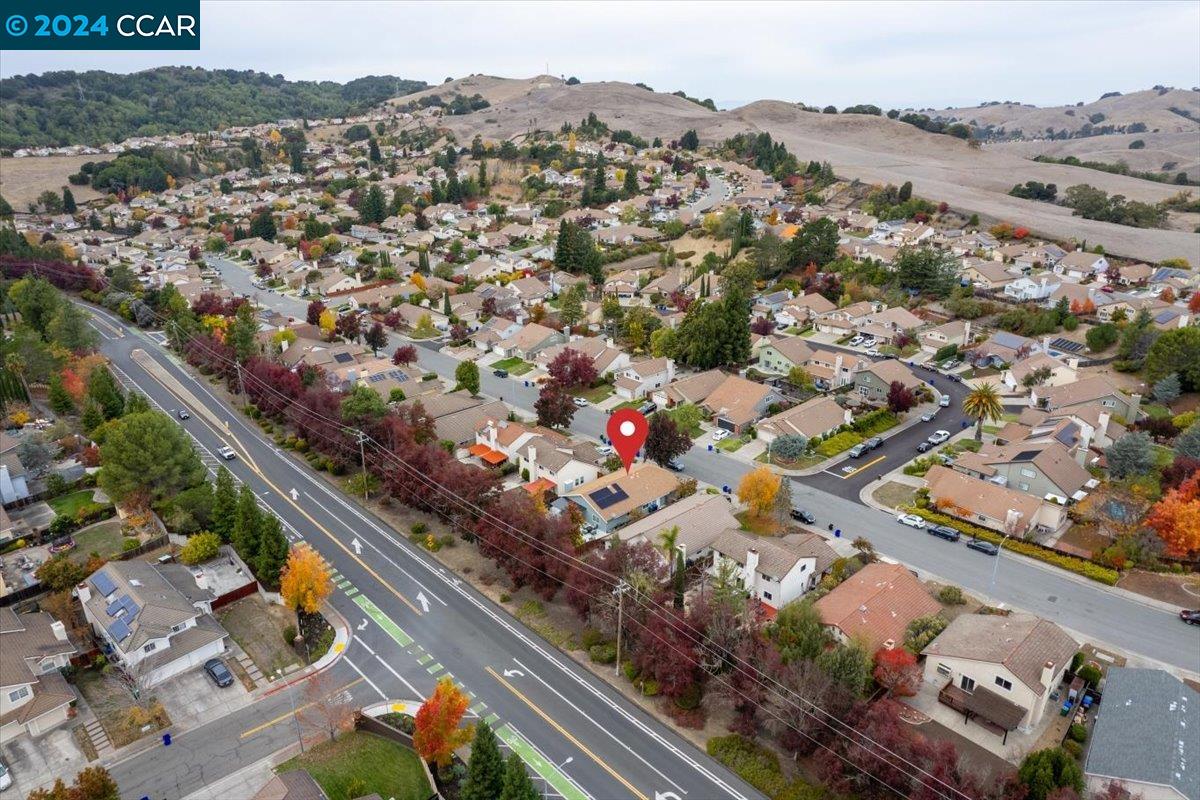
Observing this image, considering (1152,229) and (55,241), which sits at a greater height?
(1152,229)

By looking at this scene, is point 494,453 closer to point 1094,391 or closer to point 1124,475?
point 1124,475

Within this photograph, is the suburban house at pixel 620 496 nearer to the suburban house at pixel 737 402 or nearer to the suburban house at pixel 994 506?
the suburban house at pixel 737 402

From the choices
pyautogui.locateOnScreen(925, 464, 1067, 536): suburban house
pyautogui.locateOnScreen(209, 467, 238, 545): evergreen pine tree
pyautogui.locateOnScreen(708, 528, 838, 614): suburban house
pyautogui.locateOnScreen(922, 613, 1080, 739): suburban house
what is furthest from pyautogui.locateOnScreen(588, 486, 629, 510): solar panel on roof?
pyautogui.locateOnScreen(209, 467, 238, 545): evergreen pine tree

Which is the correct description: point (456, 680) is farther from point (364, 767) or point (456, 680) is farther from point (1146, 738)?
point (1146, 738)

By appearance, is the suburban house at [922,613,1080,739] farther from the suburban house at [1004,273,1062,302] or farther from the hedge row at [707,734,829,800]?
the suburban house at [1004,273,1062,302]

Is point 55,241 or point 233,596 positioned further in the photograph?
point 55,241

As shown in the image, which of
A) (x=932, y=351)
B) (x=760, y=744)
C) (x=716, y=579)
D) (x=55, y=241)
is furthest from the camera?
(x=55, y=241)

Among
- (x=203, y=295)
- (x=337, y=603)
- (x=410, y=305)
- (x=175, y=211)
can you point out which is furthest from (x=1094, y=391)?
(x=175, y=211)
